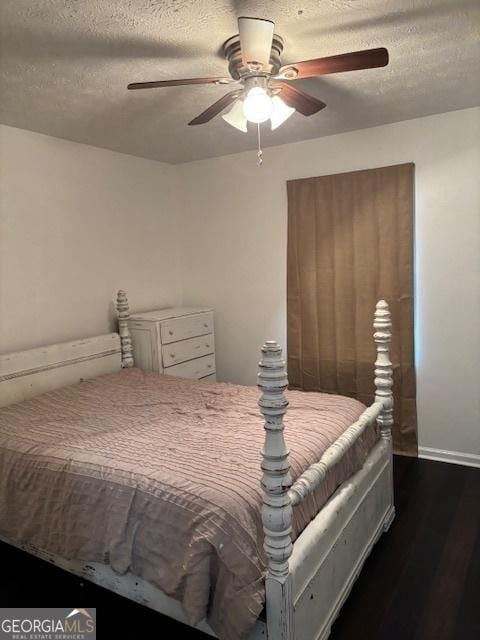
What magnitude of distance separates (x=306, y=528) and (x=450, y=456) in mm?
1991

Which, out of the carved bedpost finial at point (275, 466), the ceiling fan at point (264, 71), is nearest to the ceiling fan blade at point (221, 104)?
the ceiling fan at point (264, 71)

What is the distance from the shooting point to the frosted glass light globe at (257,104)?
1.88m

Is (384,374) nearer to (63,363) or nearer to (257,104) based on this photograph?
(257,104)

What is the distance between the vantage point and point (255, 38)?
5.37 ft

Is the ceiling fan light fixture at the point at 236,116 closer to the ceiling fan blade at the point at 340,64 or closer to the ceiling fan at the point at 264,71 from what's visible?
the ceiling fan at the point at 264,71

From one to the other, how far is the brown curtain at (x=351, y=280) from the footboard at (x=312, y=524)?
0.93 meters

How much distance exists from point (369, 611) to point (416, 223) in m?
2.40

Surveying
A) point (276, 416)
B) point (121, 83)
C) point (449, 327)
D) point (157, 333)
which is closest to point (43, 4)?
point (121, 83)

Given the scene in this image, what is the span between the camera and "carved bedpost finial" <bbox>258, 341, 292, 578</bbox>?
4.43 ft

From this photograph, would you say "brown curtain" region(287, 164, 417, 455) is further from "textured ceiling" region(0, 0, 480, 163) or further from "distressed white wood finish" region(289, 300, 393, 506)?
"distressed white wood finish" region(289, 300, 393, 506)

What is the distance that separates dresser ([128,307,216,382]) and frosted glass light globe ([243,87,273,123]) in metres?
1.91

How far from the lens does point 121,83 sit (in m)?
2.30

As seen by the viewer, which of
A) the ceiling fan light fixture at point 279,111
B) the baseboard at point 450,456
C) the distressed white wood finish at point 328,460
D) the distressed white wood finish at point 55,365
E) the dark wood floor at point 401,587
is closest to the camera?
the distressed white wood finish at point 328,460

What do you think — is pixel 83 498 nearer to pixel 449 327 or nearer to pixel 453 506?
pixel 453 506
